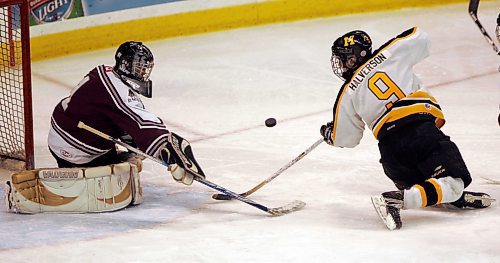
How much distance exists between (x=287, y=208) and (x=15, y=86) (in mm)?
1933

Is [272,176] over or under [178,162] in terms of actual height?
under

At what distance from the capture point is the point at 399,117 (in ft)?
12.9

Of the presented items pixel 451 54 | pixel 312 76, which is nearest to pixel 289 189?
pixel 312 76

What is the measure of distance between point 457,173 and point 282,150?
1384 millimetres

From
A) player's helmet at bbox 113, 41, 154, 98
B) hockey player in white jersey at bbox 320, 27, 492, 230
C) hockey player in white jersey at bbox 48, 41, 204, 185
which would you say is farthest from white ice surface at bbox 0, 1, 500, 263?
player's helmet at bbox 113, 41, 154, 98

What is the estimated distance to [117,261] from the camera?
138 inches

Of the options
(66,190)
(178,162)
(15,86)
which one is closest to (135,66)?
(178,162)

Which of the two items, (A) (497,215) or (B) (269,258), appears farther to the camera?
(A) (497,215)

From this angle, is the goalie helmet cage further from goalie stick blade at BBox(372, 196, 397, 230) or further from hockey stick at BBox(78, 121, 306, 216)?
goalie stick blade at BBox(372, 196, 397, 230)

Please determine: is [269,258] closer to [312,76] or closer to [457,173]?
[457,173]

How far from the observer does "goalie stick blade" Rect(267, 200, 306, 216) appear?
4066mm

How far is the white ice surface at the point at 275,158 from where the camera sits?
3625 millimetres

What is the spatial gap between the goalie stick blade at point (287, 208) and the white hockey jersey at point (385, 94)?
338 mm

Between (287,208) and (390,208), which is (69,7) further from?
(390,208)
